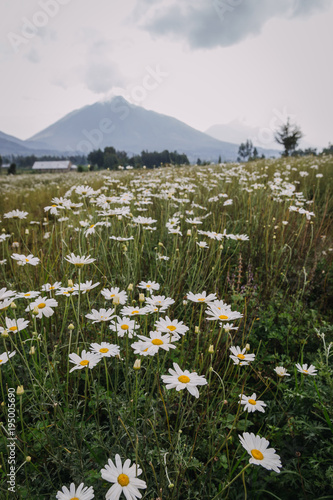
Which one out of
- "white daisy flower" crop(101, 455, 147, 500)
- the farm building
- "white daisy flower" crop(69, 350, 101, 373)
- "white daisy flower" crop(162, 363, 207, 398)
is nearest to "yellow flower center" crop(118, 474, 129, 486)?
"white daisy flower" crop(101, 455, 147, 500)

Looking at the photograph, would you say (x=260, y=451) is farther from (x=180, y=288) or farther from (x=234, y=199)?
(x=234, y=199)

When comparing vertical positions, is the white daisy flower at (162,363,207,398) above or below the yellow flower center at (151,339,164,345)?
below

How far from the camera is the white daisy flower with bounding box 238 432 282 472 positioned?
0.78 metres

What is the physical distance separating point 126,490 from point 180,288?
162 centimetres

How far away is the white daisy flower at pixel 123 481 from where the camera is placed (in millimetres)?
688

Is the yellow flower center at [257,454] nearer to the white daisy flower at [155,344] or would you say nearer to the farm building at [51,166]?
the white daisy flower at [155,344]

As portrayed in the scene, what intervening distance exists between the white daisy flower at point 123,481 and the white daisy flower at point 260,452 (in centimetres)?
31

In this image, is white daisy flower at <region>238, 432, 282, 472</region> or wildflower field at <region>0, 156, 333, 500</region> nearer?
white daisy flower at <region>238, 432, 282, 472</region>

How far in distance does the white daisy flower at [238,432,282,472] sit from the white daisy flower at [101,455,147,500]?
0.31 m

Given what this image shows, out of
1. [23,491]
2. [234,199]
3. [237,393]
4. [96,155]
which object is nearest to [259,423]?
[237,393]

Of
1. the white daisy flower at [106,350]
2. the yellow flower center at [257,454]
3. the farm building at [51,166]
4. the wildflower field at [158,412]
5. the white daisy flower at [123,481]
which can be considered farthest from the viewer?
the farm building at [51,166]

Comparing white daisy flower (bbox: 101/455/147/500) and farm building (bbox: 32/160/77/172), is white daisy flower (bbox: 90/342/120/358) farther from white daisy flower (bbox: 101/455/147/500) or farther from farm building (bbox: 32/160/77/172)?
farm building (bbox: 32/160/77/172)

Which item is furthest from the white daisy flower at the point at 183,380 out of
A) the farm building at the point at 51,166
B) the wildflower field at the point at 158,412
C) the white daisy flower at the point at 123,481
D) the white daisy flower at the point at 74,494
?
the farm building at the point at 51,166

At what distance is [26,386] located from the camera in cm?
139
